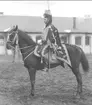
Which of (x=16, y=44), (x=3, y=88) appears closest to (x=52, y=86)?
(x=3, y=88)

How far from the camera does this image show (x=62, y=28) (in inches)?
1244

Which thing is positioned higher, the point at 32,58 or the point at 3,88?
the point at 32,58

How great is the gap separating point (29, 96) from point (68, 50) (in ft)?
6.88

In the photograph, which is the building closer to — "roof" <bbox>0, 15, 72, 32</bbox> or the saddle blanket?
"roof" <bbox>0, 15, 72, 32</bbox>

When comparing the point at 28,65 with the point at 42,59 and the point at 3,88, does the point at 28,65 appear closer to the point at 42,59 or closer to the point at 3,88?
the point at 42,59

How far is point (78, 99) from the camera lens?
595cm

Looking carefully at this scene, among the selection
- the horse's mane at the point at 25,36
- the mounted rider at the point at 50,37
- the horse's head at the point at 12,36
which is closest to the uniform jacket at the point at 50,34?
the mounted rider at the point at 50,37

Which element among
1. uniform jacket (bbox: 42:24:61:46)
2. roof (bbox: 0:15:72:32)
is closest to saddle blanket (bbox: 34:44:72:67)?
uniform jacket (bbox: 42:24:61:46)

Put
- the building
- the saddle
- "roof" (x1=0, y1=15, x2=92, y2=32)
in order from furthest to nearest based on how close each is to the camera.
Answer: "roof" (x1=0, y1=15, x2=92, y2=32), the building, the saddle

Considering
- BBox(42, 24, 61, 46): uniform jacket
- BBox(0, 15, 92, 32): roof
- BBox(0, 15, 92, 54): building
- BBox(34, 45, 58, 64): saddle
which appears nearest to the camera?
BBox(42, 24, 61, 46): uniform jacket

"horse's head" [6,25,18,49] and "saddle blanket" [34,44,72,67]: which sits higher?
"horse's head" [6,25,18,49]

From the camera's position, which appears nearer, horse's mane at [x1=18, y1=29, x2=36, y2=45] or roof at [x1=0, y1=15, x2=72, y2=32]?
horse's mane at [x1=18, y1=29, x2=36, y2=45]

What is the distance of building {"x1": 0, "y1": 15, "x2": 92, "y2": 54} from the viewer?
29.8 meters

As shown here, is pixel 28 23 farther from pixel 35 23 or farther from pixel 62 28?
pixel 62 28
